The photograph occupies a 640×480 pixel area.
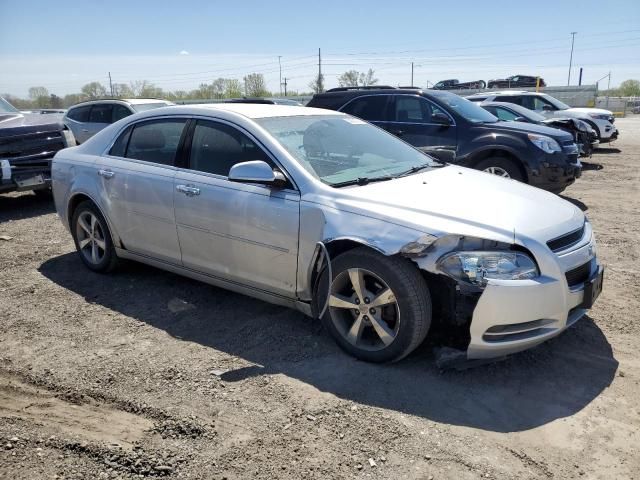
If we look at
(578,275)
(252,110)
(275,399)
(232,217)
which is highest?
(252,110)

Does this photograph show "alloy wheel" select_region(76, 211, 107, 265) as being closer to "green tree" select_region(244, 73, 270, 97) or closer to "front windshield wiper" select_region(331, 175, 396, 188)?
"front windshield wiper" select_region(331, 175, 396, 188)

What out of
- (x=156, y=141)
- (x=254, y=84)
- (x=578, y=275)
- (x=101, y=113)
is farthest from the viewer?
(x=254, y=84)

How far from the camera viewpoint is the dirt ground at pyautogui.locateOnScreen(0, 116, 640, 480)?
103 inches

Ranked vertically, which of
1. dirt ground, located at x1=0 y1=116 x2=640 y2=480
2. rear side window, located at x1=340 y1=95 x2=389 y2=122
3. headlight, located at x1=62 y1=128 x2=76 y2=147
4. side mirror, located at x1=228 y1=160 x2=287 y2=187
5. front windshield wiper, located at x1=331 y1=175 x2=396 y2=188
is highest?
rear side window, located at x1=340 y1=95 x2=389 y2=122

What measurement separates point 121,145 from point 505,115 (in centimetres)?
944

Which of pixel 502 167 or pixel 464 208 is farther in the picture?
pixel 502 167

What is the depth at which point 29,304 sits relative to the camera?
4.73 metres

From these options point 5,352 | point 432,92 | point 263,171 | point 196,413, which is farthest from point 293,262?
point 432,92

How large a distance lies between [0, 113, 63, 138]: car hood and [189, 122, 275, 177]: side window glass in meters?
5.24

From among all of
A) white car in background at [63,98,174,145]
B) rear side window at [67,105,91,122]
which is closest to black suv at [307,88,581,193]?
white car in background at [63,98,174,145]

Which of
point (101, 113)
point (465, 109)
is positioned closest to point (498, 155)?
point (465, 109)

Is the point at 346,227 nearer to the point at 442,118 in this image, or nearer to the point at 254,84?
the point at 442,118

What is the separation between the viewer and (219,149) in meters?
4.24

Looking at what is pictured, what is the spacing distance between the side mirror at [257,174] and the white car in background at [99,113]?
907cm
